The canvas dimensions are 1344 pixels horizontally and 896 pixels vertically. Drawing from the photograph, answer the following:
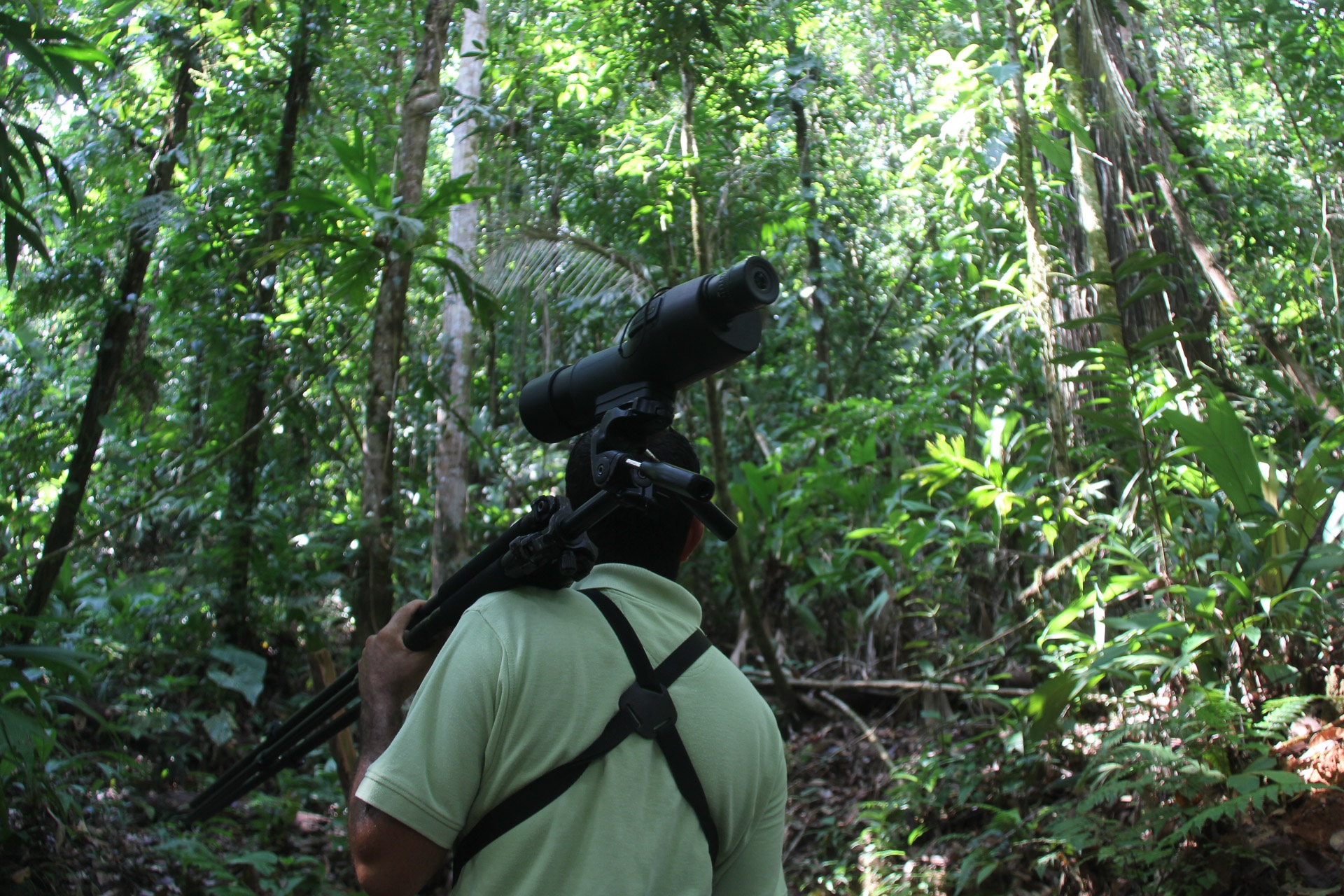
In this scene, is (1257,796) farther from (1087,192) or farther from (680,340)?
(1087,192)

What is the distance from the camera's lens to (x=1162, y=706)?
11.4ft

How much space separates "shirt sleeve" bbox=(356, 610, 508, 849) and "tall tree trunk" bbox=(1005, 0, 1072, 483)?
10.4ft

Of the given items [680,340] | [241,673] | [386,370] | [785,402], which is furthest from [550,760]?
[785,402]

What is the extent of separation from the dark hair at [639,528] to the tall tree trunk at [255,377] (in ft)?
13.9

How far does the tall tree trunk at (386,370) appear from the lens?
356cm

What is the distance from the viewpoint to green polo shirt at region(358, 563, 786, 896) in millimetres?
1248

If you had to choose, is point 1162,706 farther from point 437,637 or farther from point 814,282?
point 814,282

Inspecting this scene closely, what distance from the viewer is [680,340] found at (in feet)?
4.43

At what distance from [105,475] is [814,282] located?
5227mm

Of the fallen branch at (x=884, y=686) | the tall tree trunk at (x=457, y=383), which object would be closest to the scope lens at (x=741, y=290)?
the fallen branch at (x=884, y=686)

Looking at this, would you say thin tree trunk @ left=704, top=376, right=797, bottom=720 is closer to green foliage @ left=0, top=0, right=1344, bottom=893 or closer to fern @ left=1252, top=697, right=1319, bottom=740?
green foliage @ left=0, top=0, right=1344, bottom=893

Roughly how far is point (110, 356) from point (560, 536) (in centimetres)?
392

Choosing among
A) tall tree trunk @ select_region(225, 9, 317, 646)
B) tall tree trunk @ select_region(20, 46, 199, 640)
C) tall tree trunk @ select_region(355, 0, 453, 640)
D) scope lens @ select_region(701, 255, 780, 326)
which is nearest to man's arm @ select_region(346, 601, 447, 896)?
scope lens @ select_region(701, 255, 780, 326)

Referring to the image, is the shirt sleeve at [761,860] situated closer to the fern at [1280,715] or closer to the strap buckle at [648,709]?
the strap buckle at [648,709]
